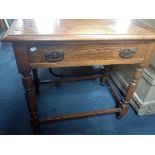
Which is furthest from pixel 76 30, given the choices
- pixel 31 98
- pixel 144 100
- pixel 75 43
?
pixel 144 100

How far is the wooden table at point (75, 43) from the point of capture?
727 millimetres

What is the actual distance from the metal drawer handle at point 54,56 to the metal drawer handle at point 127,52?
0.31m

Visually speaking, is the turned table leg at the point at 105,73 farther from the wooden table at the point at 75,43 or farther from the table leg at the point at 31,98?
the table leg at the point at 31,98

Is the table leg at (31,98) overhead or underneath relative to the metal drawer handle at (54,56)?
underneath

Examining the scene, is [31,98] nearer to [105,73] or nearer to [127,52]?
[127,52]

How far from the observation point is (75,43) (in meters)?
0.76

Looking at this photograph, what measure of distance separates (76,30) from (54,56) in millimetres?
169

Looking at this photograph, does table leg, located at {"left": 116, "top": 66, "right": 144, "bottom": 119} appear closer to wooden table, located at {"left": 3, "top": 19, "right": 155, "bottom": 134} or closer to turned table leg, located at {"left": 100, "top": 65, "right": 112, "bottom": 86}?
wooden table, located at {"left": 3, "top": 19, "right": 155, "bottom": 134}

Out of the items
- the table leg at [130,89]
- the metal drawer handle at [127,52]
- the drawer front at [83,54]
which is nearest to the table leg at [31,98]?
the drawer front at [83,54]

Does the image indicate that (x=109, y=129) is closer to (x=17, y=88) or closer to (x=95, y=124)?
(x=95, y=124)

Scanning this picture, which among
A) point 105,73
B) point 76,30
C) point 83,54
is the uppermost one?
point 76,30

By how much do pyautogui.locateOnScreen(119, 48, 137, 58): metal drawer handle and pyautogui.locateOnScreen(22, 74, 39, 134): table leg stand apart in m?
0.49
